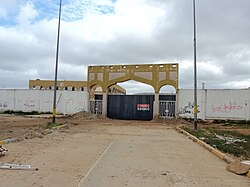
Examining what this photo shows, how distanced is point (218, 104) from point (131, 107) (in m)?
9.23

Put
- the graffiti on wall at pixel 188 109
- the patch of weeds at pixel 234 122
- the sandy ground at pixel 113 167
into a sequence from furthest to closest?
the graffiti on wall at pixel 188 109
the patch of weeds at pixel 234 122
the sandy ground at pixel 113 167

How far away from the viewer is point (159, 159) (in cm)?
941

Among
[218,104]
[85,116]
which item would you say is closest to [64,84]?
[85,116]

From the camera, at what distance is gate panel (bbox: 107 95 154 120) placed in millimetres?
32312

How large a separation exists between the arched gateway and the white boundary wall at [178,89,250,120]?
1820 mm

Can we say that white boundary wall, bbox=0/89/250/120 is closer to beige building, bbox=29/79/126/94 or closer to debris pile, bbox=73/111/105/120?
debris pile, bbox=73/111/105/120

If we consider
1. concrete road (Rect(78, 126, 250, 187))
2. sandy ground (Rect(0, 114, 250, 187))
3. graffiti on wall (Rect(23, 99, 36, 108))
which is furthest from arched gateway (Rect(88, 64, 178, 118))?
concrete road (Rect(78, 126, 250, 187))

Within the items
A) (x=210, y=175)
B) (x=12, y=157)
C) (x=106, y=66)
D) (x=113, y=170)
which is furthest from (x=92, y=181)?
(x=106, y=66)

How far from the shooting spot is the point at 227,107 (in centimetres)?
2891

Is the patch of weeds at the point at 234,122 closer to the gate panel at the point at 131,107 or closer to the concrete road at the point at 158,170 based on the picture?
the gate panel at the point at 131,107

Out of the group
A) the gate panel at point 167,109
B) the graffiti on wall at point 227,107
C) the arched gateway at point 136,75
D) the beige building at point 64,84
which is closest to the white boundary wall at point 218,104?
the graffiti on wall at point 227,107

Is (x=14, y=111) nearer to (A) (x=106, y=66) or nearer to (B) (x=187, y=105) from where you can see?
(A) (x=106, y=66)

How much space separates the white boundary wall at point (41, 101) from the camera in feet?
114

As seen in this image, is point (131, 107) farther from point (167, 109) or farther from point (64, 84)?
point (64, 84)
